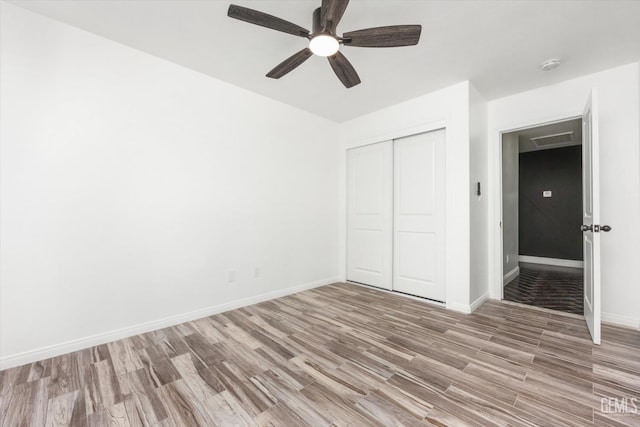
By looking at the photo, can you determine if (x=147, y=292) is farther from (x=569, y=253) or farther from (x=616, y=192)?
(x=569, y=253)

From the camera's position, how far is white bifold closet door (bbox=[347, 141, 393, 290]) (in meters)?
3.87

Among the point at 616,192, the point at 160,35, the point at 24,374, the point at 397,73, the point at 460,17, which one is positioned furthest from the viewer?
the point at 397,73

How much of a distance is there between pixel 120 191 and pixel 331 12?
2316mm

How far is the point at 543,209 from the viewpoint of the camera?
602 cm

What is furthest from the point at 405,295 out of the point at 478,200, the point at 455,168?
the point at 455,168

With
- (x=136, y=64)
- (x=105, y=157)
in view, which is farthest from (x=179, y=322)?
(x=136, y=64)

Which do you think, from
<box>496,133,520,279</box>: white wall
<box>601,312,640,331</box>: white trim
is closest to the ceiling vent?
<box>496,133,520,279</box>: white wall

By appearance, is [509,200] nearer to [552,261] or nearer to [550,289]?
[550,289]

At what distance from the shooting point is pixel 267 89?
3291 millimetres

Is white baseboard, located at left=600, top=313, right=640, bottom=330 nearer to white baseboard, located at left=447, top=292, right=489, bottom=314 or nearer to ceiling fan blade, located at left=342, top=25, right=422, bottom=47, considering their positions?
white baseboard, located at left=447, top=292, right=489, bottom=314

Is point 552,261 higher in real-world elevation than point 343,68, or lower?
lower

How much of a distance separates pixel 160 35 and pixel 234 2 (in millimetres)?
854

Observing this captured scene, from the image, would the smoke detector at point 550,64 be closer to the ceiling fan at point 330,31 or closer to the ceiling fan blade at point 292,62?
the ceiling fan at point 330,31

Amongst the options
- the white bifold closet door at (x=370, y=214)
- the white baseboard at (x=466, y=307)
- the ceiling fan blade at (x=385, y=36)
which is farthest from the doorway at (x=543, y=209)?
the ceiling fan blade at (x=385, y=36)
